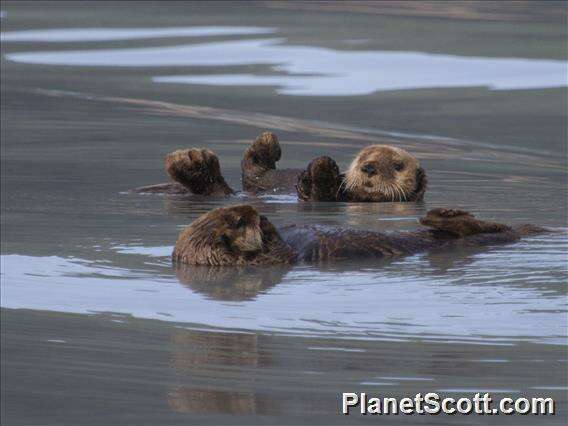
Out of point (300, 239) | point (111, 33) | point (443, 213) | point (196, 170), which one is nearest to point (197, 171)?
point (196, 170)

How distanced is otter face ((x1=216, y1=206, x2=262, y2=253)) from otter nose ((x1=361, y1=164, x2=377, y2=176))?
249 cm

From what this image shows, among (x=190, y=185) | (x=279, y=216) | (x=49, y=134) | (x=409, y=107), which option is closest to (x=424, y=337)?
(x=279, y=216)

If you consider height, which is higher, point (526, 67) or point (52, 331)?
point (526, 67)

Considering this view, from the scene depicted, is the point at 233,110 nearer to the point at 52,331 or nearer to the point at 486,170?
the point at 486,170

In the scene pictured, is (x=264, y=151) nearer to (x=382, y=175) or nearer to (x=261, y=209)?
(x=261, y=209)

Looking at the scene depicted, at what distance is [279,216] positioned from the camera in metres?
8.92

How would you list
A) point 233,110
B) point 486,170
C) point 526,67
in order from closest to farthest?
point 486,170
point 233,110
point 526,67

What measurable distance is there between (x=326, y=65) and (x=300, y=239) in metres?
8.89

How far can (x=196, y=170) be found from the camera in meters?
9.45

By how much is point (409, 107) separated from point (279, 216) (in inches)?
212

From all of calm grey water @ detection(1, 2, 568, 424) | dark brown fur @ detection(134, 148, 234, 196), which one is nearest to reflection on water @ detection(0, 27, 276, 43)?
calm grey water @ detection(1, 2, 568, 424)

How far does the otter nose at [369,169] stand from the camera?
928cm

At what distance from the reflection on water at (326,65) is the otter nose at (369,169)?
543 cm

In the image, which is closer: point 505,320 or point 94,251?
point 505,320
